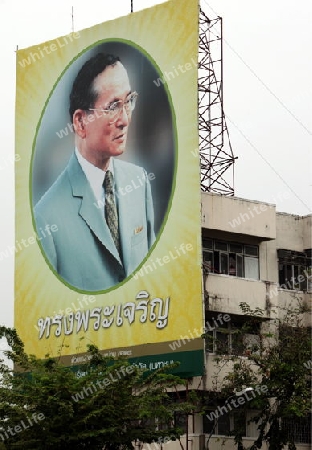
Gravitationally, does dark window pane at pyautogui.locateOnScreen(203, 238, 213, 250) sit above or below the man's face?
below

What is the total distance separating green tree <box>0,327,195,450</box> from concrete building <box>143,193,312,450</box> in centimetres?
509

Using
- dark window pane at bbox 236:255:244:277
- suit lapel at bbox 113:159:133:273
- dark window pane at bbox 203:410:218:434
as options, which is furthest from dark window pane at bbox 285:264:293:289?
dark window pane at bbox 203:410:218:434

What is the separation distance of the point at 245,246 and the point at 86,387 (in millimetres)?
9302

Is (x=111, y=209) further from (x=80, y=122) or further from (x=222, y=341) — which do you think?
(x=222, y=341)

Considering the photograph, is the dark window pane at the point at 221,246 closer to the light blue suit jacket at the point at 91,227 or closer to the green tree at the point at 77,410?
the light blue suit jacket at the point at 91,227

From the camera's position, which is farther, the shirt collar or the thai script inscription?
the shirt collar

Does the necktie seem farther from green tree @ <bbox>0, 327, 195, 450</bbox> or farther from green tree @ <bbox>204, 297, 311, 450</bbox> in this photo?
green tree @ <bbox>0, 327, 195, 450</bbox>

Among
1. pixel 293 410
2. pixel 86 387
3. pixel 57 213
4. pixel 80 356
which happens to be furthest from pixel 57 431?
pixel 57 213

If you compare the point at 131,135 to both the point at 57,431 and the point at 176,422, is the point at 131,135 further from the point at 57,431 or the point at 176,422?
the point at 57,431
